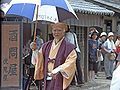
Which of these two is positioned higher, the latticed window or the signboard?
the signboard

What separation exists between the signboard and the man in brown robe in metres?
0.57

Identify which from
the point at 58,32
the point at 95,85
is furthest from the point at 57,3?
the point at 95,85

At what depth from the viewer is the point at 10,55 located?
7.21 m

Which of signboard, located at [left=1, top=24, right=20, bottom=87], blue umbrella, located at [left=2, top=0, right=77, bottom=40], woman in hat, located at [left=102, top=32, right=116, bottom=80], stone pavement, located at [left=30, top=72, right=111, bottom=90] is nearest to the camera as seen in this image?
signboard, located at [left=1, top=24, right=20, bottom=87]

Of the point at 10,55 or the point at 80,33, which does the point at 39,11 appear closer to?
the point at 10,55

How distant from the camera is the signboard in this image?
7134 millimetres

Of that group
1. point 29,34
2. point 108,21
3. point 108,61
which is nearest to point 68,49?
point 29,34

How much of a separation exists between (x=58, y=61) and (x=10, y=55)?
996mm

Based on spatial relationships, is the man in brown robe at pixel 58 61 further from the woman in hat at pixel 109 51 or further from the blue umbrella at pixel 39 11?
the woman in hat at pixel 109 51

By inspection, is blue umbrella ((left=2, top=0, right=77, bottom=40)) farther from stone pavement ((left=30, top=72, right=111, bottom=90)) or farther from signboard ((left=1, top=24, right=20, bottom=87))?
stone pavement ((left=30, top=72, right=111, bottom=90))

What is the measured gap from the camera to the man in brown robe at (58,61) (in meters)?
6.57

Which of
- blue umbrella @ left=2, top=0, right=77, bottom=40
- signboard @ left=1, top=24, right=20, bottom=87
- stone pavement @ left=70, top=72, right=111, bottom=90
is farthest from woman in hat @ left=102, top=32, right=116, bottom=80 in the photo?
signboard @ left=1, top=24, right=20, bottom=87

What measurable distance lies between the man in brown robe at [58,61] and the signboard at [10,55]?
1.85ft

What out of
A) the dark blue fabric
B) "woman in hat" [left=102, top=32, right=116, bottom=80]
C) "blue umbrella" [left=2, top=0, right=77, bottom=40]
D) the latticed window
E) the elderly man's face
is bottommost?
"woman in hat" [left=102, top=32, right=116, bottom=80]
